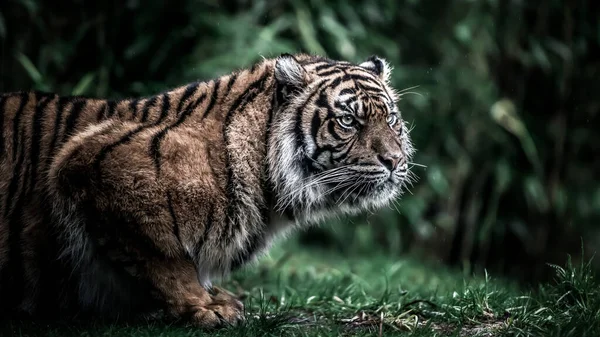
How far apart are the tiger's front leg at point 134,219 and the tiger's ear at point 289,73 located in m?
0.76

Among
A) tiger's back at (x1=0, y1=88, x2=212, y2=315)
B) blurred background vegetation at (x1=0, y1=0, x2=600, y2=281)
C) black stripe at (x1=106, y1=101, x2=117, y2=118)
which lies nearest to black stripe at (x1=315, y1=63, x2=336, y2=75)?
tiger's back at (x1=0, y1=88, x2=212, y2=315)

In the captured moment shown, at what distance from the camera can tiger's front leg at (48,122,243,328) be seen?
3.93 metres

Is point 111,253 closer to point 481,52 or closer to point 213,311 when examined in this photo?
point 213,311

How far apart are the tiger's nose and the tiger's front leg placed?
0.97m

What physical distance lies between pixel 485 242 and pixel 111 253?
6091 millimetres

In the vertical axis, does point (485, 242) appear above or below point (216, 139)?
below

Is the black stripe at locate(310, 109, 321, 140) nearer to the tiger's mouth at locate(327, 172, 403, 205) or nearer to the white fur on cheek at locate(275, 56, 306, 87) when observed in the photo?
the white fur on cheek at locate(275, 56, 306, 87)

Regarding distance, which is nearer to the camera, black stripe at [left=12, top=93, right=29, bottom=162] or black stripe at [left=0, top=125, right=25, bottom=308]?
black stripe at [left=0, top=125, right=25, bottom=308]

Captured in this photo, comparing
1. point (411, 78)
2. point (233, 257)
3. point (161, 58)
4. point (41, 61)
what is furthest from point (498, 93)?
point (233, 257)

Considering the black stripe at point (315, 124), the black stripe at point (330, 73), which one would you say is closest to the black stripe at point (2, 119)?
the black stripe at point (315, 124)

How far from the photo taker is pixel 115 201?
12.9ft

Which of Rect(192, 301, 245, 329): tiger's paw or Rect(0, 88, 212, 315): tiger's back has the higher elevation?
Rect(0, 88, 212, 315): tiger's back

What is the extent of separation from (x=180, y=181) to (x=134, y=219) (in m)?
0.29

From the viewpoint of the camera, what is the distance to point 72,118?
4.40 m
